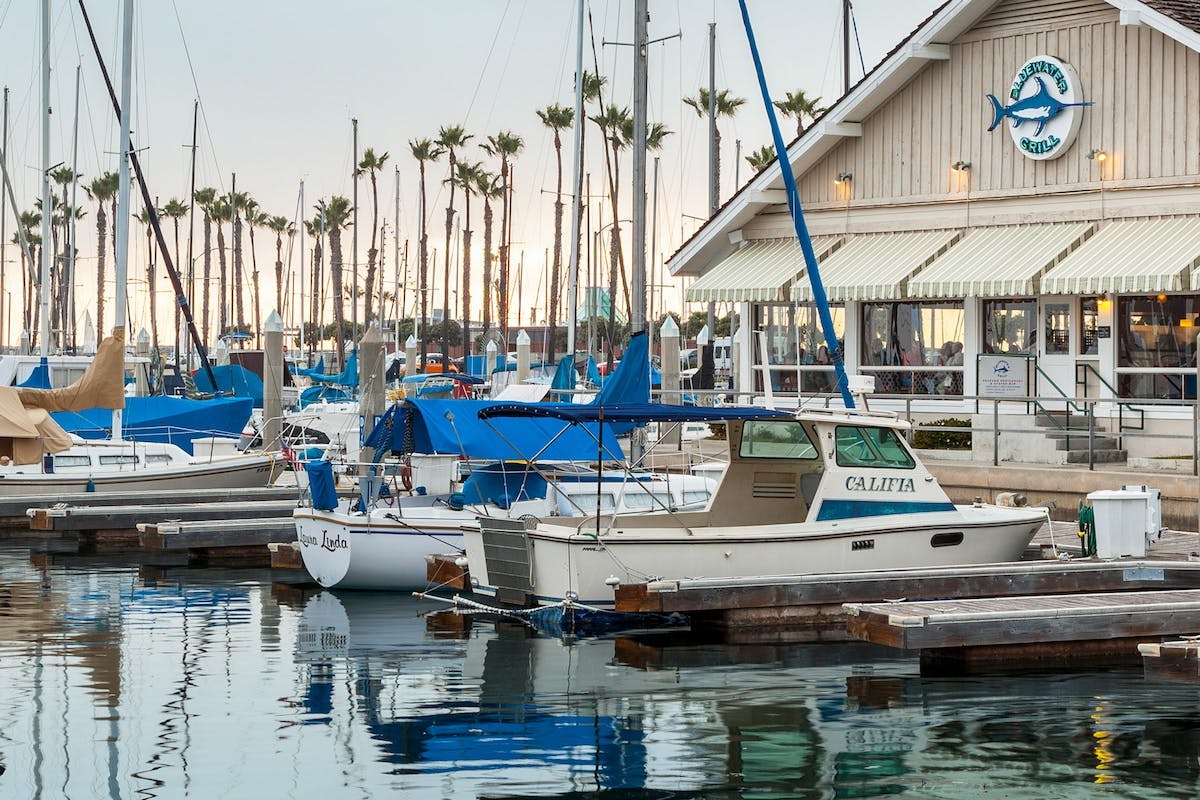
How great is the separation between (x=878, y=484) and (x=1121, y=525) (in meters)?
3.02

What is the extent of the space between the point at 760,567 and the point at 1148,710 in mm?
5209

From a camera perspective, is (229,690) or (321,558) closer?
(229,690)

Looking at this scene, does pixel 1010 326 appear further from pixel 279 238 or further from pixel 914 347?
pixel 279 238

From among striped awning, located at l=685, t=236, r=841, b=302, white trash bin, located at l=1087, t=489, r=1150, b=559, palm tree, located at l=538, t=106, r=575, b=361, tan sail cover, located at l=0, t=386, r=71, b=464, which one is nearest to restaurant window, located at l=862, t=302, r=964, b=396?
striped awning, located at l=685, t=236, r=841, b=302

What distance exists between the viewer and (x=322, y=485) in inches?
880

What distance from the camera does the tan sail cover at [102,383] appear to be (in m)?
23.8

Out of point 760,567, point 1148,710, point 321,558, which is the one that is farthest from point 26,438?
point 1148,710

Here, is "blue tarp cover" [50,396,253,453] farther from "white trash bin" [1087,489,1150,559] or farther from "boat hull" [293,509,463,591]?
"white trash bin" [1087,489,1150,559]

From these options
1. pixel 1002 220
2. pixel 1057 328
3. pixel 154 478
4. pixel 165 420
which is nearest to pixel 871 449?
pixel 1057 328

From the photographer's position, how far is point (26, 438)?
23266mm

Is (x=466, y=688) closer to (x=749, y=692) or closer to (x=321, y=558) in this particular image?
(x=749, y=692)

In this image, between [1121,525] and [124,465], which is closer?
[1121,525]

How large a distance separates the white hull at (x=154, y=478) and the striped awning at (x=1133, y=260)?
16.8 meters

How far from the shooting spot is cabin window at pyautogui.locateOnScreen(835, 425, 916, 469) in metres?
19.5
